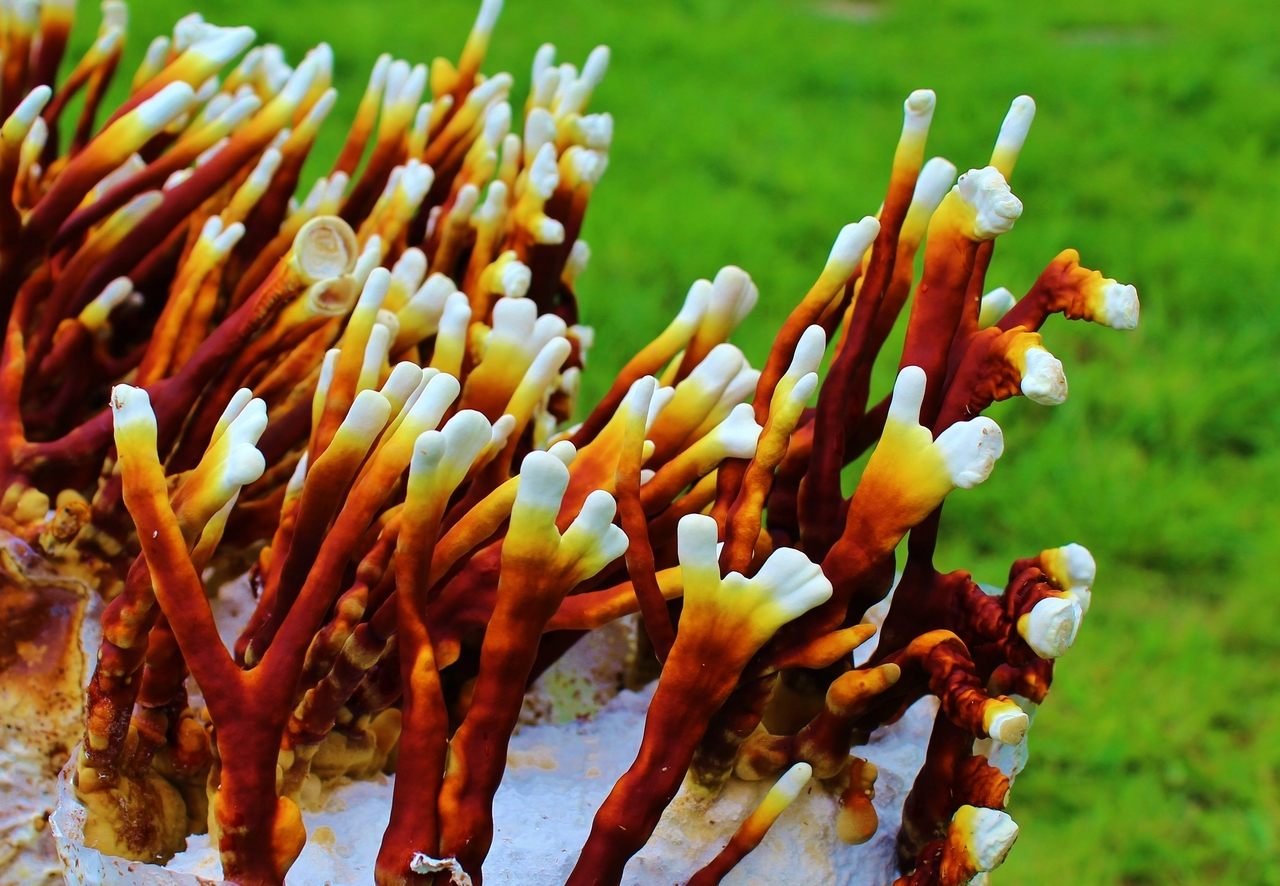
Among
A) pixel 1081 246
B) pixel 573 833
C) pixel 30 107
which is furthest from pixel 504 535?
pixel 1081 246

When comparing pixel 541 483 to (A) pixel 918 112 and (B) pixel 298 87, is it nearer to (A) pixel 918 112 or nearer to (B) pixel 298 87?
(A) pixel 918 112

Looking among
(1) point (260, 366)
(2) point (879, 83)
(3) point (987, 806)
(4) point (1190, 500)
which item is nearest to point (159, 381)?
(1) point (260, 366)

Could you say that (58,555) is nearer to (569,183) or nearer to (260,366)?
(260,366)

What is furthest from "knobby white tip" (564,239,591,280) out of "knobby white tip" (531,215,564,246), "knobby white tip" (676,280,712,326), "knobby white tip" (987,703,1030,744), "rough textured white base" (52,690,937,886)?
"knobby white tip" (987,703,1030,744)

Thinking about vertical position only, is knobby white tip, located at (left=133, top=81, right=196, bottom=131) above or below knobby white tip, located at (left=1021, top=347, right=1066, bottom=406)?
above

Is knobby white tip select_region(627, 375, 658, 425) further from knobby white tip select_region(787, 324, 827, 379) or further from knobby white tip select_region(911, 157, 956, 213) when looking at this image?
knobby white tip select_region(911, 157, 956, 213)

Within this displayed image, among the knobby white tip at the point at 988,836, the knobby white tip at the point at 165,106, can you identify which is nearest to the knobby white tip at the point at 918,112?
the knobby white tip at the point at 988,836

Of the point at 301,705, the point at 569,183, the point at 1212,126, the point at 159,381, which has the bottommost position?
the point at 301,705

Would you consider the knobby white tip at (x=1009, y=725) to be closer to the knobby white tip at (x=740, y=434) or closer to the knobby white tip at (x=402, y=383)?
the knobby white tip at (x=740, y=434)
